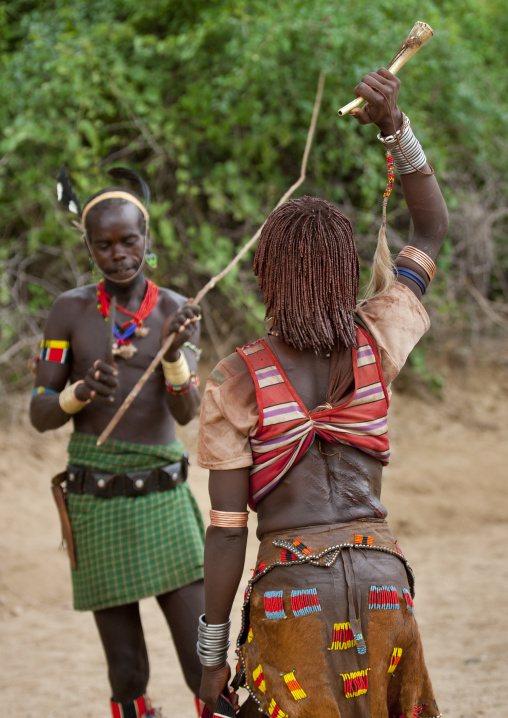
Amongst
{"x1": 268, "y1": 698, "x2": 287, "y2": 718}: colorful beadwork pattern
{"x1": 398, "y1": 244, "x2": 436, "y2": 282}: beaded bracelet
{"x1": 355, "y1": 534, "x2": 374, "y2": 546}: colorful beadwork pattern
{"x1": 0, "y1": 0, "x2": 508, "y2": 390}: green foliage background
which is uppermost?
{"x1": 0, "y1": 0, "x2": 508, "y2": 390}: green foliage background

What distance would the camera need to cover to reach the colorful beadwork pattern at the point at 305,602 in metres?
1.68

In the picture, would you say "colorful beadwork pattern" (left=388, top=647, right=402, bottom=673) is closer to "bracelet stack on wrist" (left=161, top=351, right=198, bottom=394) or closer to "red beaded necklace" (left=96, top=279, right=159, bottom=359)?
"bracelet stack on wrist" (left=161, top=351, right=198, bottom=394)

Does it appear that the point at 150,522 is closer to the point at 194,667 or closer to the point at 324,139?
the point at 194,667

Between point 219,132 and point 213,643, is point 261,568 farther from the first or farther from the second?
point 219,132

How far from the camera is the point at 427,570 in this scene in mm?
5246

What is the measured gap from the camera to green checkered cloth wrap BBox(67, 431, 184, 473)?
106 inches

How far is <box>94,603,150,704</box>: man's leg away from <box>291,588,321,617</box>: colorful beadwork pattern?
3.99 ft

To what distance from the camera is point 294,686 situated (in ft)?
5.47

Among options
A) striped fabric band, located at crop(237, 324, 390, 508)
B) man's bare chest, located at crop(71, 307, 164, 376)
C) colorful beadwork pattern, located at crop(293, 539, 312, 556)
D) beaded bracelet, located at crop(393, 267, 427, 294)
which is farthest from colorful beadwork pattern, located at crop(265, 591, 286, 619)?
man's bare chest, located at crop(71, 307, 164, 376)

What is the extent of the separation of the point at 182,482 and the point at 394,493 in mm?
3835

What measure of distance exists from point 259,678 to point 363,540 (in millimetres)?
385

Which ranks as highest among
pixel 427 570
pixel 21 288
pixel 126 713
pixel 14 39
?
pixel 14 39

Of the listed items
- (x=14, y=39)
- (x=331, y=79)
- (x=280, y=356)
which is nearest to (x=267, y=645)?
(x=280, y=356)

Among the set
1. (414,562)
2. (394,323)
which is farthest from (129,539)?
(414,562)
